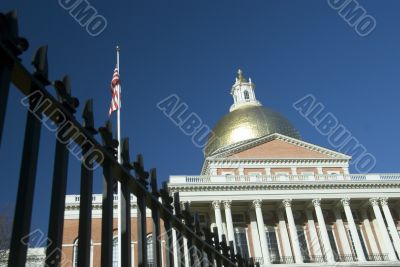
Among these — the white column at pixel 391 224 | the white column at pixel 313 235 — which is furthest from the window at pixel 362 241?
the white column at pixel 313 235

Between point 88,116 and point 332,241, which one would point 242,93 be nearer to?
point 332,241

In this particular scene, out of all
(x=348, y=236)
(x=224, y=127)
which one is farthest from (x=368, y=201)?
(x=224, y=127)

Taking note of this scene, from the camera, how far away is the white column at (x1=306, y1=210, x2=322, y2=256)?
3881 cm

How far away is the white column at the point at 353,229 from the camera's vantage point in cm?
3778

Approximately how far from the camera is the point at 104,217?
2.40m

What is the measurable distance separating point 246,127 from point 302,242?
57.3 ft

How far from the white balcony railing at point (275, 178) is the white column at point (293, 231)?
84.4 inches

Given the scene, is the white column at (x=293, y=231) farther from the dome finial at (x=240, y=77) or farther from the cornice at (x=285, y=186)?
the dome finial at (x=240, y=77)

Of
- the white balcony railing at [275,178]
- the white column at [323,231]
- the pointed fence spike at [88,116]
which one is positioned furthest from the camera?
the white balcony railing at [275,178]

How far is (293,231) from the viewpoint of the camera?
38.1m

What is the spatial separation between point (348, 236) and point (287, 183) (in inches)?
296

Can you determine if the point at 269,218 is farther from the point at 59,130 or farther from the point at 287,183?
the point at 59,130

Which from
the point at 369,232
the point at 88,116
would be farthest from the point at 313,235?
the point at 88,116

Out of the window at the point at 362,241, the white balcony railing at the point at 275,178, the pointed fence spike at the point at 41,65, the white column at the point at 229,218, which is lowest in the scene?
the pointed fence spike at the point at 41,65
